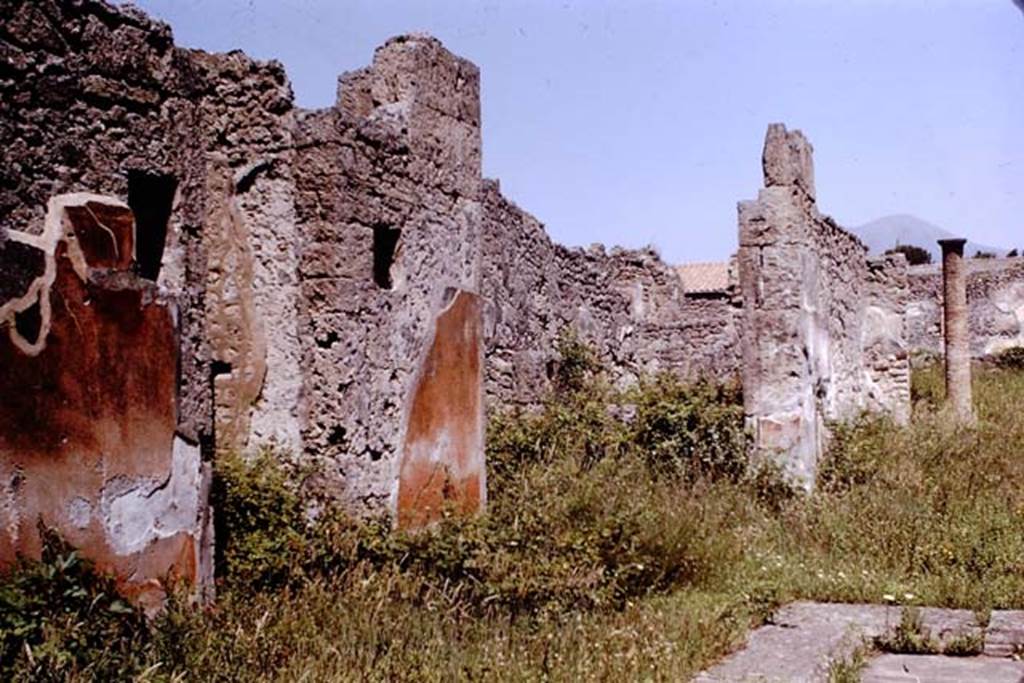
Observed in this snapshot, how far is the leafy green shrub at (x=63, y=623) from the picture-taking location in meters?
3.42

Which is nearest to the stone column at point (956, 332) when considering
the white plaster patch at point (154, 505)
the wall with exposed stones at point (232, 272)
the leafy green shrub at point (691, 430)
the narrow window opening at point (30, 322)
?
the leafy green shrub at point (691, 430)

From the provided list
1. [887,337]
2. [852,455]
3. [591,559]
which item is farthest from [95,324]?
[887,337]

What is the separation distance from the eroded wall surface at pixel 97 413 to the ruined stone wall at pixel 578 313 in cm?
500

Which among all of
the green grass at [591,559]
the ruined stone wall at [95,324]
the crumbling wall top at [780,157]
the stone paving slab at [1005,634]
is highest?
the crumbling wall top at [780,157]

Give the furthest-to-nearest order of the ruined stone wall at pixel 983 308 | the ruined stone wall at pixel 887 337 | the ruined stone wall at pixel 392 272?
Result: the ruined stone wall at pixel 983 308, the ruined stone wall at pixel 887 337, the ruined stone wall at pixel 392 272

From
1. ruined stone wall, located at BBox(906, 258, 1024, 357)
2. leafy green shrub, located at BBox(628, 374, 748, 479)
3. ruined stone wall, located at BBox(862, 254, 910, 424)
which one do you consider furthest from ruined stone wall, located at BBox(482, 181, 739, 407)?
ruined stone wall, located at BBox(906, 258, 1024, 357)

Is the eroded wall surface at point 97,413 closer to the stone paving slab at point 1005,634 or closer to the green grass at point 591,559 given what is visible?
the green grass at point 591,559

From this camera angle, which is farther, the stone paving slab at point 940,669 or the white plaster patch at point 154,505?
the stone paving slab at point 940,669

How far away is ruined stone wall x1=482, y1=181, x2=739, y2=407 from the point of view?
9.63 metres

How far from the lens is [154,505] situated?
13.9 ft

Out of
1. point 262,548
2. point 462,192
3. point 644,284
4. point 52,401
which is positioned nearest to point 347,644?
point 262,548

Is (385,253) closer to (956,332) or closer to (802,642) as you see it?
(802,642)

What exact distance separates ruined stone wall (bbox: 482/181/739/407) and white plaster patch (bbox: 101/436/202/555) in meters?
4.85

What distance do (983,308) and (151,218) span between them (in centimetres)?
2283
